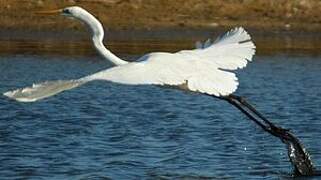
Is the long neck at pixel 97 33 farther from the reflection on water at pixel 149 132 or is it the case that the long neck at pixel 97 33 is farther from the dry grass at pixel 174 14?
the dry grass at pixel 174 14

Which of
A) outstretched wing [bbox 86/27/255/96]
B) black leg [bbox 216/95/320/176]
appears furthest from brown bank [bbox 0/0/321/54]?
outstretched wing [bbox 86/27/255/96]

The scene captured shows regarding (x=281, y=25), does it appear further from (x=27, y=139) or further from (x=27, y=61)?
(x=27, y=139)

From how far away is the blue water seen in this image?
13539mm

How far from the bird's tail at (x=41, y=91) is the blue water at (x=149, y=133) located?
3130 mm

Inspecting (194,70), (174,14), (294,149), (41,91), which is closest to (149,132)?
(294,149)

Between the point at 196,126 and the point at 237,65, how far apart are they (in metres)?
5.42

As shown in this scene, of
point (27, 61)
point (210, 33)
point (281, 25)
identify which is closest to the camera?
point (27, 61)

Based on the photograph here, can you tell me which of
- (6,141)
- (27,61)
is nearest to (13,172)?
(6,141)

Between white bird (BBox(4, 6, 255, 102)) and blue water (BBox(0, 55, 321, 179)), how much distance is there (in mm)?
1629

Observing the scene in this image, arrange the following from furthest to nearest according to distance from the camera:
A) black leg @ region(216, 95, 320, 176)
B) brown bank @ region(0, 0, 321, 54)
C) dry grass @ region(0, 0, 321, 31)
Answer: dry grass @ region(0, 0, 321, 31)
brown bank @ region(0, 0, 321, 54)
black leg @ region(216, 95, 320, 176)

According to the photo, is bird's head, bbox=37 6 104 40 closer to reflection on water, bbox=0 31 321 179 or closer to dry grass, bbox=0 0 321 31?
reflection on water, bbox=0 31 321 179

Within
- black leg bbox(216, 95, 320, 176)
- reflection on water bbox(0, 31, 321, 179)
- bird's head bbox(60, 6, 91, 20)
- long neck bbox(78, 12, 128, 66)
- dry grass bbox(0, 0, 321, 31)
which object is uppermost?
bird's head bbox(60, 6, 91, 20)

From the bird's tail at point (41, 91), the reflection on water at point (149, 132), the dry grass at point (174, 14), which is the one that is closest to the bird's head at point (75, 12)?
the reflection on water at point (149, 132)

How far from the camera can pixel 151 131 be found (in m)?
16.4
